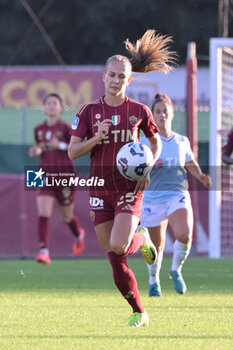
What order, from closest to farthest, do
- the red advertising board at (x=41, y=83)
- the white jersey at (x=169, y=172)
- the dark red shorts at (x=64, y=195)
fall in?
the white jersey at (x=169, y=172)
the dark red shorts at (x=64, y=195)
the red advertising board at (x=41, y=83)

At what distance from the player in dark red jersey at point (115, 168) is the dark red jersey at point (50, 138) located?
5.89 m

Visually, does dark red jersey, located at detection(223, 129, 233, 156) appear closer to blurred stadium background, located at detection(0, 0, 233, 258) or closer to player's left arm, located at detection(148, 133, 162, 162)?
player's left arm, located at detection(148, 133, 162, 162)

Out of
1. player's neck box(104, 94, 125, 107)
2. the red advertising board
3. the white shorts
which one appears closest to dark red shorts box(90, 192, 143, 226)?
player's neck box(104, 94, 125, 107)

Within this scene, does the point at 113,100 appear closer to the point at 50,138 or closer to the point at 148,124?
the point at 148,124

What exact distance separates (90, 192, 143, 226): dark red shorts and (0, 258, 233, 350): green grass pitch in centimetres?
70

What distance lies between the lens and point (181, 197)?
8.82 meters

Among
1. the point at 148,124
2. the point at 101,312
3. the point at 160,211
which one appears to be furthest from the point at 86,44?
the point at 148,124

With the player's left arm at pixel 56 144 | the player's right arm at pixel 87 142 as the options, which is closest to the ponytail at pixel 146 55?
the player's right arm at pixel 87 142

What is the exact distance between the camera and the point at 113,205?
6.50 metres

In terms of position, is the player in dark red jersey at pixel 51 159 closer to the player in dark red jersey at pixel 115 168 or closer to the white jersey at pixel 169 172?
the white jersey at pixel 169 172

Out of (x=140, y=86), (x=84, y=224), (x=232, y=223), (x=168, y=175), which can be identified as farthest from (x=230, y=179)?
(x=140, y=86)

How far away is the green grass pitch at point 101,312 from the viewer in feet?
18.6

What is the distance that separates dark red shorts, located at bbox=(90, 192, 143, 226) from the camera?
6.41 meters

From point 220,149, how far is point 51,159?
7.67 feet
